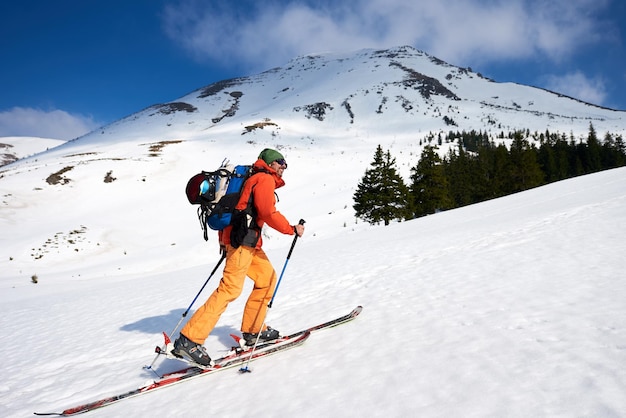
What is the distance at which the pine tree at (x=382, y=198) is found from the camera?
28531mm

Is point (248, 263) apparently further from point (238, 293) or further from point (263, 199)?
point (263, 199)

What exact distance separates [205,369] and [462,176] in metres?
49.7

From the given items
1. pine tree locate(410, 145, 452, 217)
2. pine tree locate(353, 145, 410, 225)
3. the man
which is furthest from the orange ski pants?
pine tree locate(410, 145, 452, 217)

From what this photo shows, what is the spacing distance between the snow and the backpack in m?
1.74

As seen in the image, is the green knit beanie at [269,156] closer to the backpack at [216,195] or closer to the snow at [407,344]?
the backpack at [216,195]

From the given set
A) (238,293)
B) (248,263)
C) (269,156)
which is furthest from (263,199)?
(238,293)

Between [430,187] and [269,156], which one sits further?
[430,187]

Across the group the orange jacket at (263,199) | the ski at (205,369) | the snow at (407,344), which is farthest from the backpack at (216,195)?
the snow at (407,344)

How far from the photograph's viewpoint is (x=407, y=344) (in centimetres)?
366

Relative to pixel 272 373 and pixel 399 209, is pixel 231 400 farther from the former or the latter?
pixel 399 209

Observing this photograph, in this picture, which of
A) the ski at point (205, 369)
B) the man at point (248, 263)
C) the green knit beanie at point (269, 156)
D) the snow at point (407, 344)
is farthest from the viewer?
the green knit beanie at point (269, 156)

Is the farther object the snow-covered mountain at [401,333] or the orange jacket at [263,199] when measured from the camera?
the orange jacket at [263,199]

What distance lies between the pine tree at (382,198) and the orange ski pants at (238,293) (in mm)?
24180

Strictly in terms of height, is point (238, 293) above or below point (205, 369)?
above
